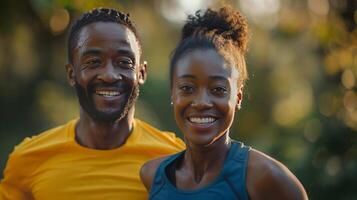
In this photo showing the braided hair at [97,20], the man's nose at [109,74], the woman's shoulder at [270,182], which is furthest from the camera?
the braided hair at [97,20]

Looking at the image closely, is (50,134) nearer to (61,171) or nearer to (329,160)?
(61,171)

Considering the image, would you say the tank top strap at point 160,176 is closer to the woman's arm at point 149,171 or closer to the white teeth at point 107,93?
the woman's arm at point 149,171

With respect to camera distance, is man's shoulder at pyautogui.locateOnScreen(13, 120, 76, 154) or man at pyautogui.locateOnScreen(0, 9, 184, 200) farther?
man's shoulder at pyautogui.locateOnScreen(13, 120, 76, 154)

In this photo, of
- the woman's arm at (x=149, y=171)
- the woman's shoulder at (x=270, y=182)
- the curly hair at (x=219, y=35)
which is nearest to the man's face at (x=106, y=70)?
the woman's arm at (x=149, y=171)

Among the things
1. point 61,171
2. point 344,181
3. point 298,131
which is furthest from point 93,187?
point 298,131

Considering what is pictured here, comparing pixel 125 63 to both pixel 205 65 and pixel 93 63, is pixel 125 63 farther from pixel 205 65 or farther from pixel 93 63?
pixel 205 65

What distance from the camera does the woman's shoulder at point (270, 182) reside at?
13.2ft

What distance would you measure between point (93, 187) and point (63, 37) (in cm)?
972

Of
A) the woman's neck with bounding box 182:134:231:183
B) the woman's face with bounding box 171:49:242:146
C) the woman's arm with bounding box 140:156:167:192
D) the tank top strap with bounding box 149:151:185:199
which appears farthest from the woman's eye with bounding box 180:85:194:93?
the woman's arm with bounding box 140:156:167:192

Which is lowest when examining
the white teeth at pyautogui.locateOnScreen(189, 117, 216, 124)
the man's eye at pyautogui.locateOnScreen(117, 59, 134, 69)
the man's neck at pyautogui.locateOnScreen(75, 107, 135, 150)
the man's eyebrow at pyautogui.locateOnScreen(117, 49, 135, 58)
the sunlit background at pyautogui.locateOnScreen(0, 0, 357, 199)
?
the sunlit background at pyautogui.locateOnScreen(0, 0, 357, 199)

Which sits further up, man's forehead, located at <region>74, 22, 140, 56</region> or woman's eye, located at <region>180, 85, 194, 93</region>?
man's forehead, located at <region>74, 22, 140, 56</region>

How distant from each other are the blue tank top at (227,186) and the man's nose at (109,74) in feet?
2.71

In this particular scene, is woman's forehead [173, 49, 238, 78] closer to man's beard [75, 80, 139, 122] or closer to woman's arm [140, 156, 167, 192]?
woman's arm [140, 156, 167, 192]

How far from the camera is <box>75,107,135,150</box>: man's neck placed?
512 centimetres
